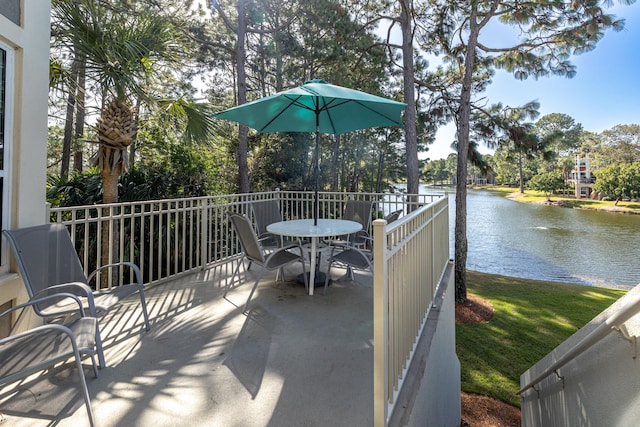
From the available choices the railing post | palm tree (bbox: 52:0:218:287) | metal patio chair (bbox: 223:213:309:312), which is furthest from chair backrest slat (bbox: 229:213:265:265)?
the railing post

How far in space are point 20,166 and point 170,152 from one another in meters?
6.71

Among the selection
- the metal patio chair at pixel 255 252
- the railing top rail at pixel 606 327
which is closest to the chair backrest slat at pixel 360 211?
the metal patio chair at pixel 255 252

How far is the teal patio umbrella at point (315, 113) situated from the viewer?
369 centimetres

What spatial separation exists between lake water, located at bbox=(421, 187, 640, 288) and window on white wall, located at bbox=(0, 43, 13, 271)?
605 inches

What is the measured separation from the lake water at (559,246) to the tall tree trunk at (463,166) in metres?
6.17

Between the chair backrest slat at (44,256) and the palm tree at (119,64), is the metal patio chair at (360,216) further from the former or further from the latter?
the chair backrest slat at (44,256)

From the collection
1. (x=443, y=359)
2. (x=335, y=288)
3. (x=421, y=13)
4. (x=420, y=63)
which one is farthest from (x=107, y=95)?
(x=420, y=63)

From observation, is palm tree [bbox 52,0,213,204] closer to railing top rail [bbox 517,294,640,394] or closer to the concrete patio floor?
the concrete patio floor

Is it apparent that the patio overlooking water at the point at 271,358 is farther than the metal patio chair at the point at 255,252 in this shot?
No

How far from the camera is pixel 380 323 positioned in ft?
4.98

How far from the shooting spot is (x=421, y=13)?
994 cm

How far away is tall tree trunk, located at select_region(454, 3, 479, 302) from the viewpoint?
8766mm

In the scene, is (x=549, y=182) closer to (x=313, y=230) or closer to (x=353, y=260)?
(x=353, y=260)

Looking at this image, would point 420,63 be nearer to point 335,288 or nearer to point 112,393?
point 335,288
